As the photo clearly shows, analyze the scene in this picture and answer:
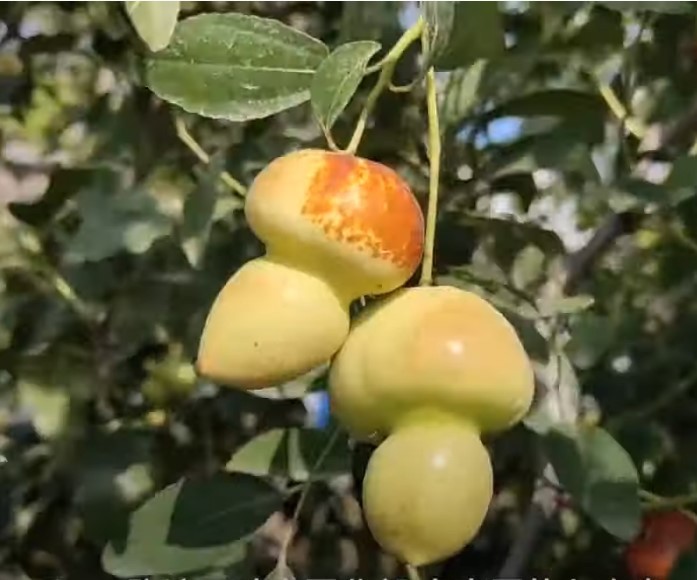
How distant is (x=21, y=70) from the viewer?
1286 mm

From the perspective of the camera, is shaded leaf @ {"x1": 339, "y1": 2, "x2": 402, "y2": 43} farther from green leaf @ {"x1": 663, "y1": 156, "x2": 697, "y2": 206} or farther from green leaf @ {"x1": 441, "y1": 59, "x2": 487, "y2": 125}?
green leaf @ {"x1": 663, "y1": 156, "x2": 697, "y2": 206}

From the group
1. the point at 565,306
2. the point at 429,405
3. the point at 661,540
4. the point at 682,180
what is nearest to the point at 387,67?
the point at 429,405

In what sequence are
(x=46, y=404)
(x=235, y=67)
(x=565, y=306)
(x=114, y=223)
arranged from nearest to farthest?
(x=235, y=67)
(x=565, y=306)
(x=114, y=223)
(x=46, y=404)

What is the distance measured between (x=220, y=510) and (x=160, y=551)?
44 mm

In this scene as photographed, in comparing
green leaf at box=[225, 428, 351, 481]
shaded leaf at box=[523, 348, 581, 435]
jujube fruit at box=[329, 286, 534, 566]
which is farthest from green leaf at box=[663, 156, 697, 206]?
jujube fruit at box=[329, 286, 534, 566]

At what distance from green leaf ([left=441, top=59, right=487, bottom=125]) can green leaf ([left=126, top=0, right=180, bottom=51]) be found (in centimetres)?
33

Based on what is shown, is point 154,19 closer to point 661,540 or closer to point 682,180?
point 682,180

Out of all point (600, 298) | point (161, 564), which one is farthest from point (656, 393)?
point (161, 564)

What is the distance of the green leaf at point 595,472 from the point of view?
85 cm

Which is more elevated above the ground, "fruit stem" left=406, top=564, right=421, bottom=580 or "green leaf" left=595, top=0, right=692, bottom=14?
"green leaf" left=595, top=0, right=692, bottom=14

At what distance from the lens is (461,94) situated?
906 millimetres

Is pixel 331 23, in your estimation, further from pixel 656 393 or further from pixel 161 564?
pixel 161 564

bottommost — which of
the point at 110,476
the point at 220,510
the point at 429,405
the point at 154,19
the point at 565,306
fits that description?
the point at 110,476

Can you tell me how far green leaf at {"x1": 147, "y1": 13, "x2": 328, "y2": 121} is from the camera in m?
0.68
